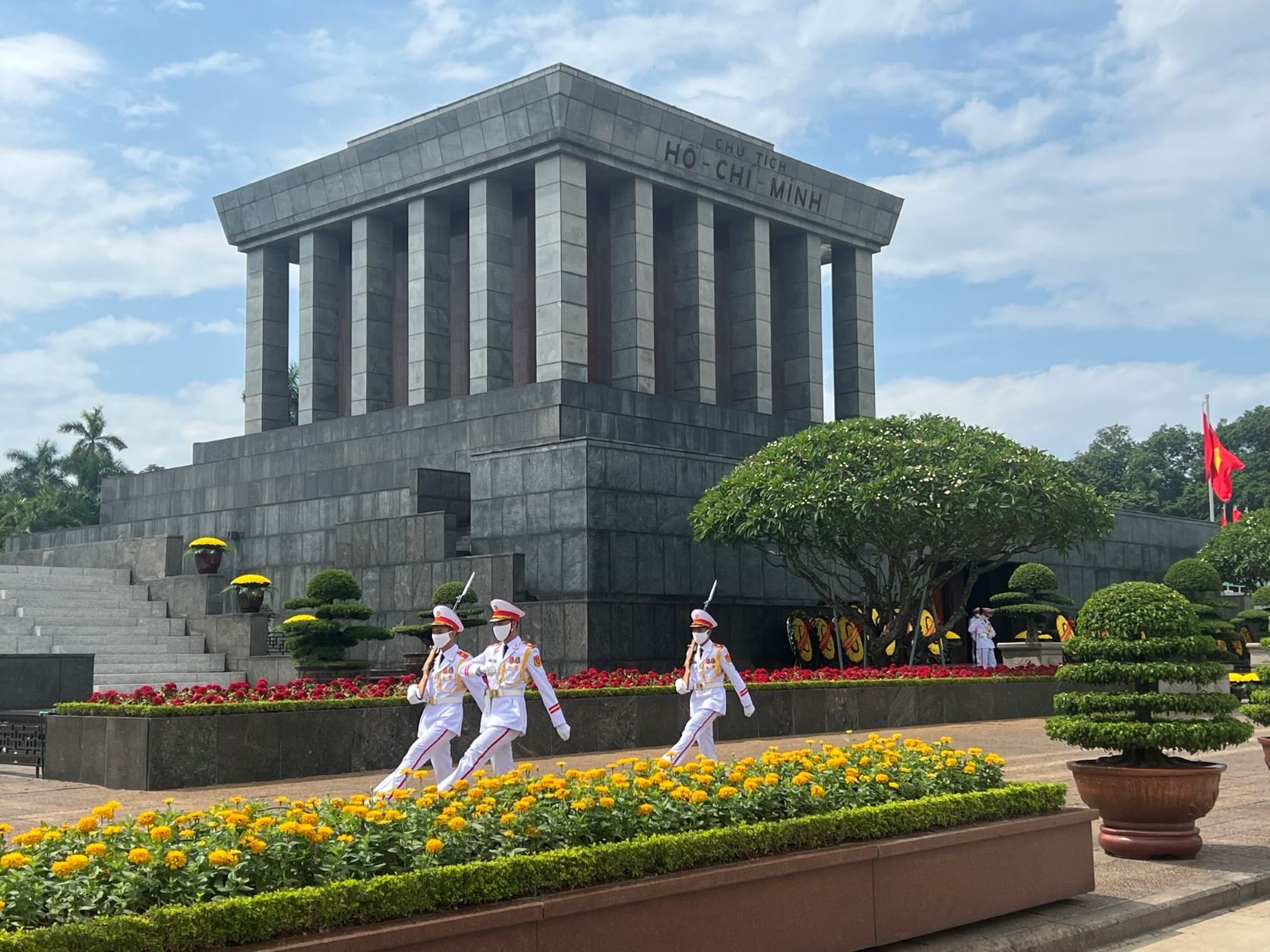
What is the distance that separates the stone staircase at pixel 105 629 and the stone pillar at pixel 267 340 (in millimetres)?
13979

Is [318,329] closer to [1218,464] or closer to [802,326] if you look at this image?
[802,326]

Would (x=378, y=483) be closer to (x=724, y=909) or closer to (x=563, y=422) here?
(x=563, y=422)

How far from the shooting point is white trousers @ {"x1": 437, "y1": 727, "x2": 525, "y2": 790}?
11758 millimetres

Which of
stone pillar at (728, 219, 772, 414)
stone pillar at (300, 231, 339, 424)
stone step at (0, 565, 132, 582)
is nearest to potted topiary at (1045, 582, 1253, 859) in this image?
stone step at (0, 565, 132, 582)

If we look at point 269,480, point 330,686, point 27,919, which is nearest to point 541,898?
point 27,919

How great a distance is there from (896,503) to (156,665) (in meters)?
13.9

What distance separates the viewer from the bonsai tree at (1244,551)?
131 feet

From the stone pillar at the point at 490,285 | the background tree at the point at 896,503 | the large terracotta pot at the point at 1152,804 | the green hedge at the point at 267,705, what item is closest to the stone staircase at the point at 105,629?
the green hedge at the point at 267,705

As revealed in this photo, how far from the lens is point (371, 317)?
41531 mm

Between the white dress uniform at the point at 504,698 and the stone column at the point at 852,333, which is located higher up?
the stone column at the point at 852,333

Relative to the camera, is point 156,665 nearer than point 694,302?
Yes

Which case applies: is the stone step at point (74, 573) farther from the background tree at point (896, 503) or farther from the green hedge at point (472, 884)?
the green hedge at point (472, 884)

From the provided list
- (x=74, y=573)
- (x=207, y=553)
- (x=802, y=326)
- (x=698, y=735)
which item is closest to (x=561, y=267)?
(x=802, y=326)

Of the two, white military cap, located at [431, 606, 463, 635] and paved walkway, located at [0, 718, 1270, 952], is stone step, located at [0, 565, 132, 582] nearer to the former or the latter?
paved walkway, located at [0, 718, 1270, 952]
